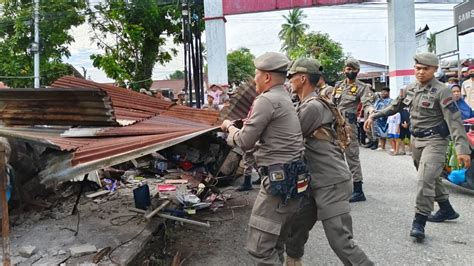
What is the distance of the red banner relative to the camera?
40.3ft

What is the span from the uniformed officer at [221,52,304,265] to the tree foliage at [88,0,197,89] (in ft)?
44.7

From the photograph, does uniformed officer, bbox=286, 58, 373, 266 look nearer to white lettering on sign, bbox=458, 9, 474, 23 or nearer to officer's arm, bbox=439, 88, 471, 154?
officer's arm, bbox=439, 88, 471, 154

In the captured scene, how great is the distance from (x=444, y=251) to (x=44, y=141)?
3561mm

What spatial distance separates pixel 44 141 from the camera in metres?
2.62

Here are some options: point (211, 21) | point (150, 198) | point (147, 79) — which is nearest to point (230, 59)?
point (147, 79)

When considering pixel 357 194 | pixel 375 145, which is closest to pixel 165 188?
pixel 357 194

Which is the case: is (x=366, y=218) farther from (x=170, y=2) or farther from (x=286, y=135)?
(x=170, y=2)

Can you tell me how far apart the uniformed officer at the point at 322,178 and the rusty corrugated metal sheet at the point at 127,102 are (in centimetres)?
166

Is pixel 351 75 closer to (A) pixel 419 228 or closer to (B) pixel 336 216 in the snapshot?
(A) pixel 419 228

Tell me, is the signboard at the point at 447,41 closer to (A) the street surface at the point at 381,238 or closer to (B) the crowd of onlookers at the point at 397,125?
(B) the crowd of onlookers at the point at 397,125

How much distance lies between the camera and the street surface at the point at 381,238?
12.7ft

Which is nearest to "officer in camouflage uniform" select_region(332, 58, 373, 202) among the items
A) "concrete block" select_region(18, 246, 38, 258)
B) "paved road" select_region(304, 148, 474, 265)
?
"paved road" select_region(304, 148, 474, 265)

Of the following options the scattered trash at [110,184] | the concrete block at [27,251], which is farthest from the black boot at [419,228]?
the scattered trash at [110,184]

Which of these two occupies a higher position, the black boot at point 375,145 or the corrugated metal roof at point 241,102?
the corrugated metal roof at point 241,102
